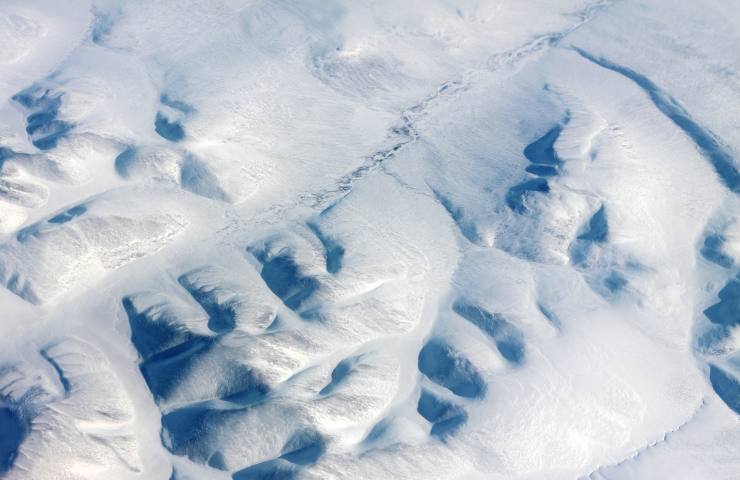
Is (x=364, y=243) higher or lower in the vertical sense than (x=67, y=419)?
higher

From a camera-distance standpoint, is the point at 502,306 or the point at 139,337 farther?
the point at 502,306

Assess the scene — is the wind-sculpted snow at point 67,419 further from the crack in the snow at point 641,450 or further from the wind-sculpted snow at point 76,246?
the crack in the snow at point 641,450

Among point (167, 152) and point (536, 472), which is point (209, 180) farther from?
point (536, 472)

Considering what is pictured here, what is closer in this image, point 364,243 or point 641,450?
point 641,450

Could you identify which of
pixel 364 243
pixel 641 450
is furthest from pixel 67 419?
pixel 641 450

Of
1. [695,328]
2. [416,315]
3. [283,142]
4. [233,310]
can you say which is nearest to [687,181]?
[695,328]

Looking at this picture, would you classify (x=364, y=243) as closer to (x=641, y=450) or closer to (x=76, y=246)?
(x=76, y=246)

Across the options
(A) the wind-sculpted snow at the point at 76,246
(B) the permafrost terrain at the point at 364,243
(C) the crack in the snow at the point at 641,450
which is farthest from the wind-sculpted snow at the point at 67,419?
(C) the crack in the snow at the point at 641,450

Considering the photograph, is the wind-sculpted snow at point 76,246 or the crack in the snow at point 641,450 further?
the wind-sculpted snow at point 76,246

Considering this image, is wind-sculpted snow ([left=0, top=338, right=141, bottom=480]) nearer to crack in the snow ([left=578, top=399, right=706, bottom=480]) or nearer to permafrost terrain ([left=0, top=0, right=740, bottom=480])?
permafrost terrain ([left=0, top=0, right=740, bottom=480])
